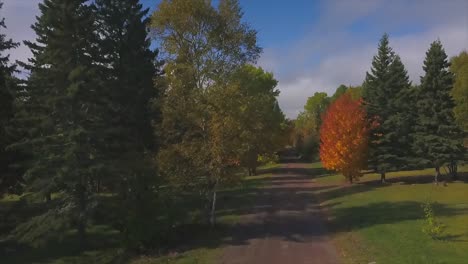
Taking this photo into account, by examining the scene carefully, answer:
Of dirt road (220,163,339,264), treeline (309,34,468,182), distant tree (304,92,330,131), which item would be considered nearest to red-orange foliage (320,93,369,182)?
treeline (309,34,468,182)

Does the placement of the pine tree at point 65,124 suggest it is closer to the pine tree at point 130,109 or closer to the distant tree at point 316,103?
the pine tree at point 130,109

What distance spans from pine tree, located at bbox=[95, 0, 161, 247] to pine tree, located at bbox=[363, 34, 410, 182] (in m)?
23.2

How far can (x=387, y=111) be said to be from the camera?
152 feet

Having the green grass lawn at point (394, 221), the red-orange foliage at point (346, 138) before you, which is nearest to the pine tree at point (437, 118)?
the green grass lawn at point (394, 221)

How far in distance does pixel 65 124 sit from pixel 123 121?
263 inches

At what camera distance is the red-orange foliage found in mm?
42031

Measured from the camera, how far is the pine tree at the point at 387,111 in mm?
44719

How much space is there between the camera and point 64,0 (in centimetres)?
2077

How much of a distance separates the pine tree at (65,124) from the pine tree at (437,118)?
32.3 meters

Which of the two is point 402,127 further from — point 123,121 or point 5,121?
point 5,121

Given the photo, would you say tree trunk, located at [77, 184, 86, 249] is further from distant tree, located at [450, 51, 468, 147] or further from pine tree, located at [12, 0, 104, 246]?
distant tree, located at [450, 51, 468, 147]

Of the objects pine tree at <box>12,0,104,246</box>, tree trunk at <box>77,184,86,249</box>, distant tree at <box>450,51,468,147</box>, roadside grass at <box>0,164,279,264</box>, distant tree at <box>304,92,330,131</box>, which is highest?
distant tree at <box>304,92,330,131</box>

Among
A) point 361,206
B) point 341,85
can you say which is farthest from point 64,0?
point 341,85

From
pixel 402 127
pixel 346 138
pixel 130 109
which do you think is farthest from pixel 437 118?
pixel 130 109
